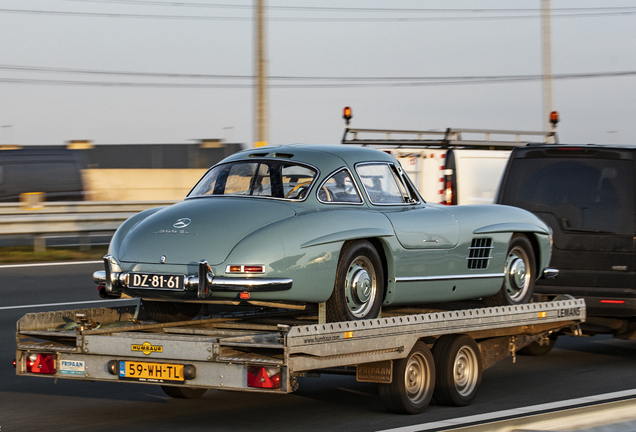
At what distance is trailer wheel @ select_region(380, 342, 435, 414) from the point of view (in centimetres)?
661

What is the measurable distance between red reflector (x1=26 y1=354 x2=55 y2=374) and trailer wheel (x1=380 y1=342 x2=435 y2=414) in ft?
7.85

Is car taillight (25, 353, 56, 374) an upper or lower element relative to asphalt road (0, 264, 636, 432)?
upper

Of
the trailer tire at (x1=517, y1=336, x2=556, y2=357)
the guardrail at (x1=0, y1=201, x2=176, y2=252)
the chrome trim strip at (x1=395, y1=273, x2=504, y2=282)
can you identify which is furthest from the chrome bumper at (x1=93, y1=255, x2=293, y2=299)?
the guardrail at (x1=0, y1=201, x2=176, y2=252)

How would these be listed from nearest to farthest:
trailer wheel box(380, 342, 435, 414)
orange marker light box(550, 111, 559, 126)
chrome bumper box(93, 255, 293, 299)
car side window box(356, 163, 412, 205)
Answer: chrome bumper box(93, 255, 293, 299) → trailer wheel box(380, 342, 435, 414) → car side window box(356, 163, 412, 205) → orange marker light box(550, 111, 559, 126)

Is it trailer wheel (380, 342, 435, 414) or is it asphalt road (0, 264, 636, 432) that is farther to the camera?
trailer wheel (380, 342, 435, 414)

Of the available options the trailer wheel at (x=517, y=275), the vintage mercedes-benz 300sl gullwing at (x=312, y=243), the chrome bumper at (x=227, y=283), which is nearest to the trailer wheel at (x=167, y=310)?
the vintage mercedes-benz 300sl gullwing at (x=312, y=243)

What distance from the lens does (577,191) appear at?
9.34 meters

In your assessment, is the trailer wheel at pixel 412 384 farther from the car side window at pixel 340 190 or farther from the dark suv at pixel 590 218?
the dark suv at pixel 590 218

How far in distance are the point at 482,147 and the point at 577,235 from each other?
8.00 metres

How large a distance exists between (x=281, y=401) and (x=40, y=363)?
198 cm

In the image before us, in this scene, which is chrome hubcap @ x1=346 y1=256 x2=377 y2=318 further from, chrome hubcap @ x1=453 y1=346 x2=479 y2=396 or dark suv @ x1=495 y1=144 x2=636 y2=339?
dark suv @ x1=495 y1=144 x2=636 y2=339

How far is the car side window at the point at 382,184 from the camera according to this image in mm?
7354

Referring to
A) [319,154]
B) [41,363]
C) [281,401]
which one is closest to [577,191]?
[319,154]

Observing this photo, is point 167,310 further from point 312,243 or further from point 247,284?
point 312,243
